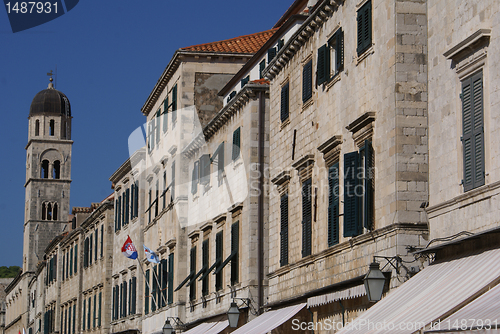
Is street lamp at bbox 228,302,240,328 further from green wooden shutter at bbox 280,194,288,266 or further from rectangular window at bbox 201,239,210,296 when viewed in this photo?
rectangular window at bbox 201,239,210,296

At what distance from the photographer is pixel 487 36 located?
44.7 ft

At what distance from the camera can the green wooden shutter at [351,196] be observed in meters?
18.0

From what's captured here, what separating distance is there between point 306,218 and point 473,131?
810 cm

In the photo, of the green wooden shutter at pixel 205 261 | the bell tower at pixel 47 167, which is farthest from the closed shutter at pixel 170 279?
the bell tower at pixel 47 167

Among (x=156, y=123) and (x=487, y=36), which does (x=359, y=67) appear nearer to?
(x=487, y=36)

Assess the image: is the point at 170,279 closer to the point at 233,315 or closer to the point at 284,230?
the point at 233,315

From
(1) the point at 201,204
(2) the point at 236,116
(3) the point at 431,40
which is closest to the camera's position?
(3) the point at 431,40

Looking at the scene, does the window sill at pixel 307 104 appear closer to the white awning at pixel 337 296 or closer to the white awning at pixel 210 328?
the white awning at pixel 337 296

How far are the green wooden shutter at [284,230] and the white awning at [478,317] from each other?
11.5 m

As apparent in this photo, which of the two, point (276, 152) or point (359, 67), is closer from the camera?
point (359, 67)

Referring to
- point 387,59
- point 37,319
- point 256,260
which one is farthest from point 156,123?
point 37,319

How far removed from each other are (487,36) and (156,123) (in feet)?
91.7

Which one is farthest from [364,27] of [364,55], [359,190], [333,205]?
[333,205]

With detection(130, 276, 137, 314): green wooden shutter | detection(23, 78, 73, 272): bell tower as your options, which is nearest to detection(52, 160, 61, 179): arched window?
detection(23, 78, 73, 272): bell tower
